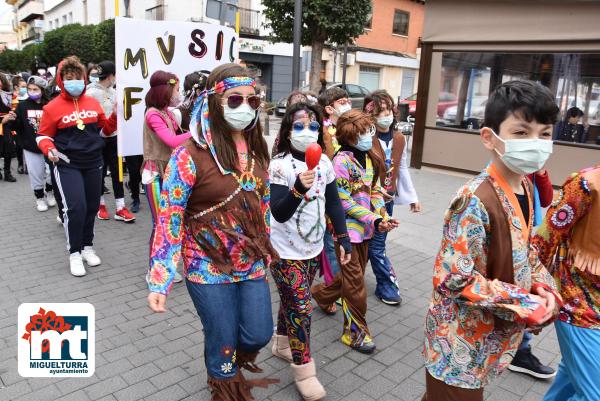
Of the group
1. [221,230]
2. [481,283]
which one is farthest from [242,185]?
[481,283]

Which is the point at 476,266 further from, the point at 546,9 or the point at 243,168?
the point at 546,9

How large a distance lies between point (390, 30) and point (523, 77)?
25.1 meters

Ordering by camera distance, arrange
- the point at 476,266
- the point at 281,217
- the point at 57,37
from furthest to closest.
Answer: the point at 57,37 → the point at 281,217 → the point at 476,266

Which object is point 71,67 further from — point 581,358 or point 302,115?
point 581,358

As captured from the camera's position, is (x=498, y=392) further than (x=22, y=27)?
No

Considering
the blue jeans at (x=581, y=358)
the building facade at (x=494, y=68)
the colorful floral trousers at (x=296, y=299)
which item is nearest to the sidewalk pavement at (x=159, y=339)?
the colorful floral trousers at (x=296, y=299)

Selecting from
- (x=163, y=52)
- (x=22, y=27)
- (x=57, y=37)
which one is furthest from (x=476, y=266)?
(x=22, y=27)

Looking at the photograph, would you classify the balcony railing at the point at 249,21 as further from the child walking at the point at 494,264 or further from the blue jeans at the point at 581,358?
the blue jeans at the point at 581,358

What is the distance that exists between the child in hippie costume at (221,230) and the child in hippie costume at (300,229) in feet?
1.20

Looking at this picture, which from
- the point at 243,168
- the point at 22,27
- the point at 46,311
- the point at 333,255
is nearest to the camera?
the point at 243,168

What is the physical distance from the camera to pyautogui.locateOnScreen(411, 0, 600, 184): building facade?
8.63 meters

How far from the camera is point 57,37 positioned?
29938 mm

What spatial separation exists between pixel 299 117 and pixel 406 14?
3416 cm

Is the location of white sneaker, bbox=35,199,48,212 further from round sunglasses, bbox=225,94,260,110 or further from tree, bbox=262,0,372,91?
tree, bbox=262,0,372,91
